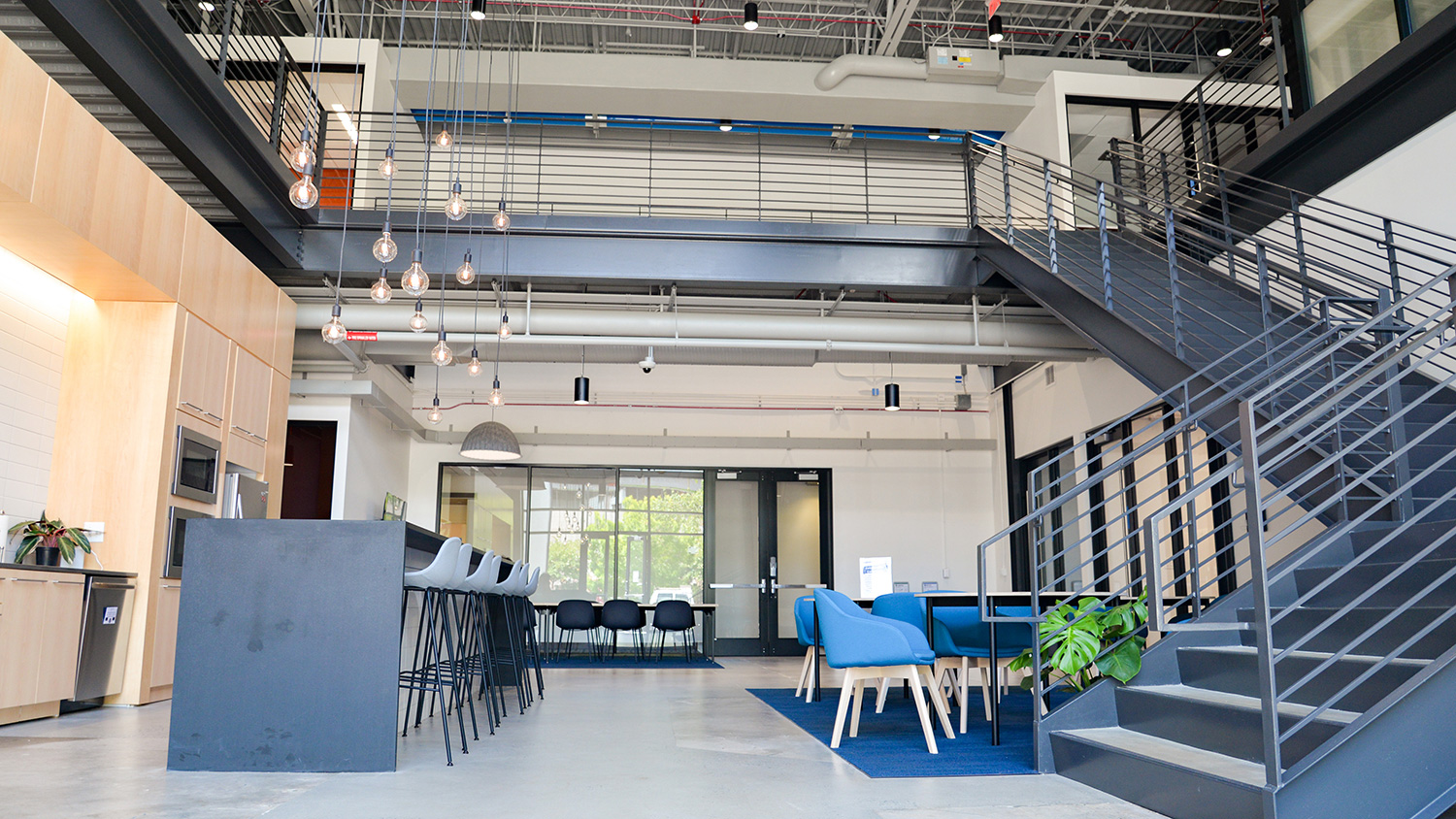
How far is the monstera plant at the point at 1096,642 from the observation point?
12.2 ft

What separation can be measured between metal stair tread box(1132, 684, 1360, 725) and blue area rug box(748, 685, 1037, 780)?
1.97 ft

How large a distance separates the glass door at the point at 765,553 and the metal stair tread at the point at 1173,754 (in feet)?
26.7

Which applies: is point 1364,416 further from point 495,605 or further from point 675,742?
point 495,605

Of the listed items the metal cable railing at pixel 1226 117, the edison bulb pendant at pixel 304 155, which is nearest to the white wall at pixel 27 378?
the edison bulb pendant at pixel 304 155

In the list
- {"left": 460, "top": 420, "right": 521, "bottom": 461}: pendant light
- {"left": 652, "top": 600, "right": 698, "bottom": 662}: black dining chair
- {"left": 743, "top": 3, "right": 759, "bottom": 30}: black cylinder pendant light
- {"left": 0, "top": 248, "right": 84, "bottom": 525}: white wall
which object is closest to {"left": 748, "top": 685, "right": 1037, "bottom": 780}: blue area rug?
{"left": 652, "top": 600, "right": 698, "bottom": 662}: black dining chair

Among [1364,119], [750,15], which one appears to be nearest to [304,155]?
[750,15]

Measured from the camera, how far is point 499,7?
29.9ft

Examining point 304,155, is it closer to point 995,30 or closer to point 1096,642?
point 1096,642

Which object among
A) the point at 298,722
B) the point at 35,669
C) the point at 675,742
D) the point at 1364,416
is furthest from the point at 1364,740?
the point at 35,669

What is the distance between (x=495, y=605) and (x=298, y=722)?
353 centimetres

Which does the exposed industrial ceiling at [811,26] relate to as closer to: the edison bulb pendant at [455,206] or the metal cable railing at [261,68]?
the metal cable railing at [261,68]

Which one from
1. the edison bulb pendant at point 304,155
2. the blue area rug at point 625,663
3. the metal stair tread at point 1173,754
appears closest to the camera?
the metal stair tread at point 1173,754

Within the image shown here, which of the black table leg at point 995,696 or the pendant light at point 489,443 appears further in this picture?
the pendant light at point 489,443

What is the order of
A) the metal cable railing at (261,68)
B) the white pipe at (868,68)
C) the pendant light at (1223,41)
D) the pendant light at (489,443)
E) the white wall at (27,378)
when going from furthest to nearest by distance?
1. the pendant light at (489,443)
2. the pendant light at (1223,41)
3. the white pipe at (868,68)
4. the metal cable railing at (261,68)
5. the white wall at (27,378)
